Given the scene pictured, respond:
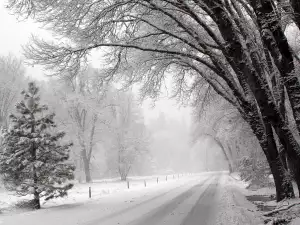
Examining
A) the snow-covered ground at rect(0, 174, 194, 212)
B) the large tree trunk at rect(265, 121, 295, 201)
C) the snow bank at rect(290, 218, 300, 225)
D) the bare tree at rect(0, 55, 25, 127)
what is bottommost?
the snow-covered ground at rect(0, 174, 194, 212)

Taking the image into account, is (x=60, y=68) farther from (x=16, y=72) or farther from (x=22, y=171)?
(x=16, y=72)

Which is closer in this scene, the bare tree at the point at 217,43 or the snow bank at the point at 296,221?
the snow bank at the point at 296,221

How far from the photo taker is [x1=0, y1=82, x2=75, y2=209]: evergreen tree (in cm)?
1401

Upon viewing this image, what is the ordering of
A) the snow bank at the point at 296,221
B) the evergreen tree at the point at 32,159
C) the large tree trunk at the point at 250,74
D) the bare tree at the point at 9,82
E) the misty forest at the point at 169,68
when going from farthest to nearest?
1. the bare tree at the point at 9,82
2. the evergreen tree at the point at 32,159
3. the large tree trunk at the point at 250,74
4. the misty forest at the point at 169,68
5. the snow bank at the point at 296,221

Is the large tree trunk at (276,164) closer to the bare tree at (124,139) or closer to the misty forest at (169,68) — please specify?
the misty forest at (169,68)

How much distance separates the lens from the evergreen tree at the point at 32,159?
14.0m

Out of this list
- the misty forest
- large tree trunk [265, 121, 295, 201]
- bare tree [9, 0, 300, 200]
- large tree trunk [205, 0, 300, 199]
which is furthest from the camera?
large tree trunk [265, 121, 295, 201]

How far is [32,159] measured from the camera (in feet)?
47.8

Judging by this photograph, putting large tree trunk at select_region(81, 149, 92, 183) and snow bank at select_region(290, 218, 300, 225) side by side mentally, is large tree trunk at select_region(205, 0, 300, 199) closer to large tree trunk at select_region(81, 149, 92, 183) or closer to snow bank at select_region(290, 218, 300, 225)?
snow bank at select_region(290, 218, 300, 225)

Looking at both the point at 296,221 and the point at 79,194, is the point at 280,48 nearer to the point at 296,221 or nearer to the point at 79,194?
the point at 296,221

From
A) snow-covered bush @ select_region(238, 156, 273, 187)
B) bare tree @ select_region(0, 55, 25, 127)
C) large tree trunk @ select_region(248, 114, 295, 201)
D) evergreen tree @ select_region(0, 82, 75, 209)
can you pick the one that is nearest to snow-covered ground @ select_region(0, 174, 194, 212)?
evergreen tree @ select_region(0, 82, 75, 209)

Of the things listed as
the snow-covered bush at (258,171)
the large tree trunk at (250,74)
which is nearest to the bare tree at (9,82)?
the snow-covered bush at (258,171)

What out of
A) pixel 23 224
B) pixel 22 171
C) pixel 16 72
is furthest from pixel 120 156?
pixel 23 224

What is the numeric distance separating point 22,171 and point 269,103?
451 inches
